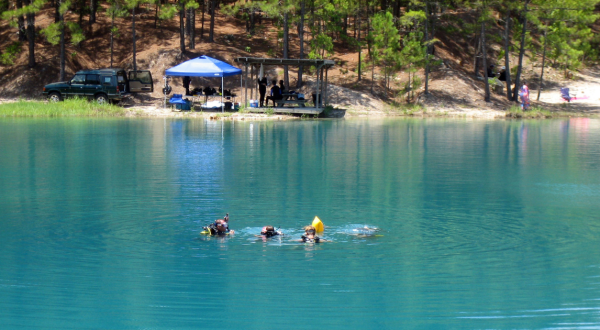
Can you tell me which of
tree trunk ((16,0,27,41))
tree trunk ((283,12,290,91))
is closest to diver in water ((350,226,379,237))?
tree trunk ((283,12,290,91))

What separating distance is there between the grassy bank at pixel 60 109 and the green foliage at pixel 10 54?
6066 mm

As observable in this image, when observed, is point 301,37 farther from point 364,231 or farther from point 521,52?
point 364,231

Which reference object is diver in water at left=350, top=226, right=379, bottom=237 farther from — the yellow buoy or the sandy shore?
the sandy shore

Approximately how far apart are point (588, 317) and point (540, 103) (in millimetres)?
41103

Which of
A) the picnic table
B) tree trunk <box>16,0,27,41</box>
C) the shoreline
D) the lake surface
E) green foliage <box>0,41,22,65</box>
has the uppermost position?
tree trunk <box>16,0,27,41</box>

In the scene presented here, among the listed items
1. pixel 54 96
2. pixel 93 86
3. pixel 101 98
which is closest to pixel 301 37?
pixel 101 98

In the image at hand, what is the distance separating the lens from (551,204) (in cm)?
1421

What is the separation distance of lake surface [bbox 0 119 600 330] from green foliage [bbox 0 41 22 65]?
953 inches

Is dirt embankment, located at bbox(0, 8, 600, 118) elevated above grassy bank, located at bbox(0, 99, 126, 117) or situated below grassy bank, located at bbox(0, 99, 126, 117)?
above

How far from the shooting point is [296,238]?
11.1 m

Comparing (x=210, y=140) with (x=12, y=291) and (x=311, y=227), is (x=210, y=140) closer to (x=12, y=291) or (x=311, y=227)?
(x=311, y=227)

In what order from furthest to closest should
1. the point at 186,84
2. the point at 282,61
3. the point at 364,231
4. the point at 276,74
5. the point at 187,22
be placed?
the point at 187,22 → the point at 276,74 → the point at 186,84 → the point at 282,61 → the point at 364,231

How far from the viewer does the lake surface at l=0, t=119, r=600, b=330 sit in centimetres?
799

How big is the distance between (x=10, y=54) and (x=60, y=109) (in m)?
8.89
